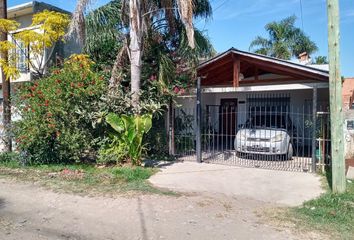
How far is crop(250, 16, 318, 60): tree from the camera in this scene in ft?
104

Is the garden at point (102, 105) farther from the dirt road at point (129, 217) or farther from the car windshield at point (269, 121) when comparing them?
the car windshield at point (269, 121)

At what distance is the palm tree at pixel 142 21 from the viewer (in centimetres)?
928

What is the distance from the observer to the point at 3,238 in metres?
4.74

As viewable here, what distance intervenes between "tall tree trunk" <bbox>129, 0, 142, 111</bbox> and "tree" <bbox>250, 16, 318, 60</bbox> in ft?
77.4

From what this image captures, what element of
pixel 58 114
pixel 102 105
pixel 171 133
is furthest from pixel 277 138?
pixel 58 114

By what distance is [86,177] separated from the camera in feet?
Result: 28.2

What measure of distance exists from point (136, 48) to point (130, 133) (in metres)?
2.66

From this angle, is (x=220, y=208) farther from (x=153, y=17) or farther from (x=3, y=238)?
(x=153, y=17)

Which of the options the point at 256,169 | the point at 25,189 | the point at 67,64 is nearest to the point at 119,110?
the point at 67,64

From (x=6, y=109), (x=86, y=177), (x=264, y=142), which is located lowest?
(x=86, y=177)

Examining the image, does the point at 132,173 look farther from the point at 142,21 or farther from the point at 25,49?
the point at 25,49

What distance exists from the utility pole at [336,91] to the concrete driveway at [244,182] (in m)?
0.83

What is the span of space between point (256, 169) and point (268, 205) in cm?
362

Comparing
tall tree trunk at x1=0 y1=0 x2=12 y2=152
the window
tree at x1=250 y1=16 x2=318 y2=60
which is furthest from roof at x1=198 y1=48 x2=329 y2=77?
tree at x1=250 y1=16 x2=318 y2=60
